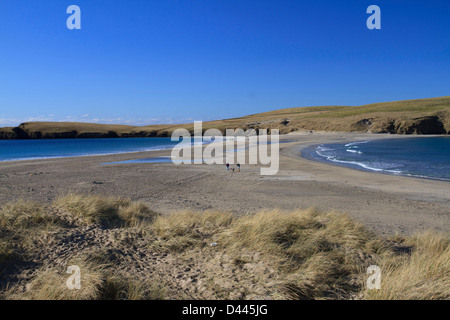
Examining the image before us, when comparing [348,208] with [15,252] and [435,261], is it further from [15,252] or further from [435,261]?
[15,252]

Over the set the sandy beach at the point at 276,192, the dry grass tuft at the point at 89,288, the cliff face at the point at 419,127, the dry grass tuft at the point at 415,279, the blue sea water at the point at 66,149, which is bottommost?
the sandy beach at the point at 276,192

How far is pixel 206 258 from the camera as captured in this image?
471cm

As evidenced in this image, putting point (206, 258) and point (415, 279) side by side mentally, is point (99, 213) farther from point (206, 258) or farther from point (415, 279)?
point (415, 279)

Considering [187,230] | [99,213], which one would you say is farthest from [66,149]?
[187,230]

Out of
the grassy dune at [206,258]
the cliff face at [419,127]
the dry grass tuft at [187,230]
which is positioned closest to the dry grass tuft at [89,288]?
the grassy dune at [206,258]

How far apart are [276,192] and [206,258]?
9.60 metres

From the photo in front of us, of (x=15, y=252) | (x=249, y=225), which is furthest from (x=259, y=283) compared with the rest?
(x=15, y=252)

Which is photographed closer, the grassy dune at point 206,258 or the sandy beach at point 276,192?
the grassy dune at point 206,258

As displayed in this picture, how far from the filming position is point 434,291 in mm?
3578

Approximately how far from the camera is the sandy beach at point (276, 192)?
10.2 m

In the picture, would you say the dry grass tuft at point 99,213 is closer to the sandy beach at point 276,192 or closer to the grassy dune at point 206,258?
the grassy dune at point 206,258

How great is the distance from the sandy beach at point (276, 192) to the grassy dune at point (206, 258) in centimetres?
317

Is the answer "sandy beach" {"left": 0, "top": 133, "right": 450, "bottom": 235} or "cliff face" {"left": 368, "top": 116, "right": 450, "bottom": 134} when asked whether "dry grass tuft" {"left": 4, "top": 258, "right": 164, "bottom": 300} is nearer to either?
"sandy beach" {"left": 0, "top": 133, "right": 450, "bottom": 235}

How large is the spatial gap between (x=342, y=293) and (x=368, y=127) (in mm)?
85929
